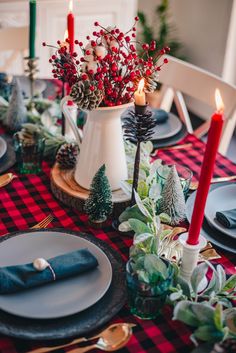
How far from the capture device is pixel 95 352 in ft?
2.60

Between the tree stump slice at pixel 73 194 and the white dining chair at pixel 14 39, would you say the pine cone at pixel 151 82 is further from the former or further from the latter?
the white dining chair at pixel 14 39

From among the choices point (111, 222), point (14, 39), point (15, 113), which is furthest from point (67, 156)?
point (14, 39)

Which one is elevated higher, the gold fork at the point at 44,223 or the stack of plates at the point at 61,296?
the stack of plates at the point at 61,296

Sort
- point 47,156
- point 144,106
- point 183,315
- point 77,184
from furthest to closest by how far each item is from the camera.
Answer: point 47,156 < point 77,184 < point 144,106 < point 183,315

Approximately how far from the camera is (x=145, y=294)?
0.83 meters

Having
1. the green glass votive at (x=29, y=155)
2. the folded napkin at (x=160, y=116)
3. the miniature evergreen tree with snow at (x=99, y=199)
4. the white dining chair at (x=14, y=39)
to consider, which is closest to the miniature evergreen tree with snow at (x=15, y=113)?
the green glass votive at (x=29, y=155)

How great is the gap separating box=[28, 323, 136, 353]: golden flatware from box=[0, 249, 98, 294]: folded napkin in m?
0.12

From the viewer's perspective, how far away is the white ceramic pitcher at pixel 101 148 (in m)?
1.11

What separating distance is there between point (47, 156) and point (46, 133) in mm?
65

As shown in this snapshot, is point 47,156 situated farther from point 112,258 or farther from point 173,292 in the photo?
point 173,292

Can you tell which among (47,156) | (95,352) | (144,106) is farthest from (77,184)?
(95,352)

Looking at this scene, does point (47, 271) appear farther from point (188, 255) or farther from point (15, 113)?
point (15, 113)

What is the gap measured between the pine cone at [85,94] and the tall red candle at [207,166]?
0.28 metres

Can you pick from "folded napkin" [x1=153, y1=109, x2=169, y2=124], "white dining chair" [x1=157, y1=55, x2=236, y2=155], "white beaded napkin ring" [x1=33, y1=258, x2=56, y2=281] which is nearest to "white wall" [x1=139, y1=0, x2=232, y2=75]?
"white dining chair" [x1=157, y1=55, x2=236, y2=155]
